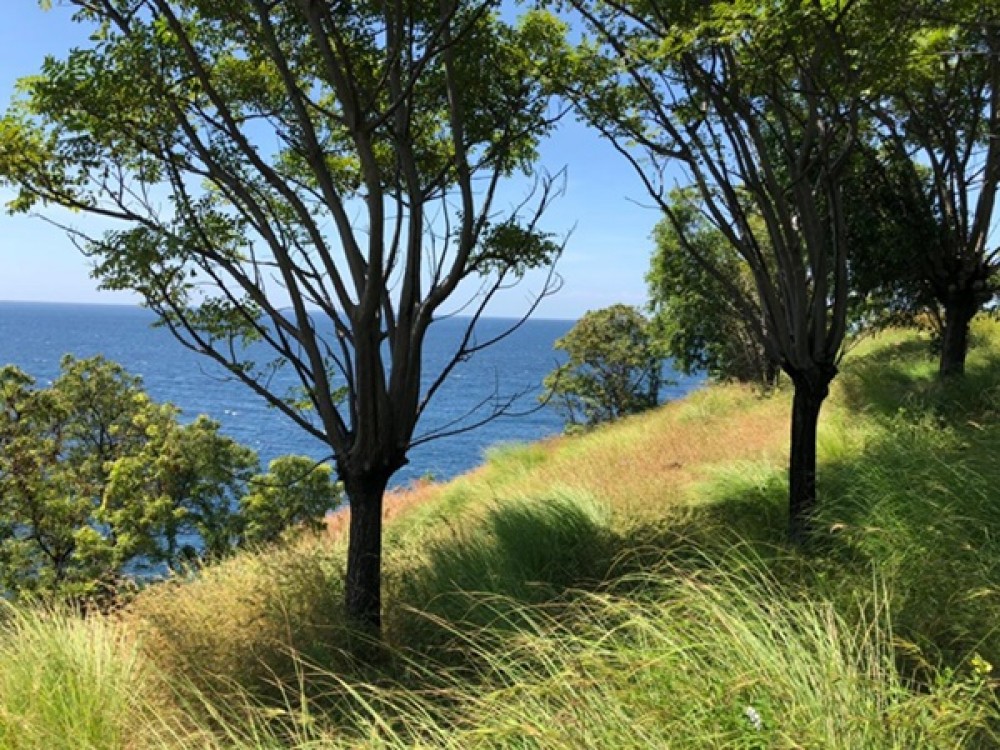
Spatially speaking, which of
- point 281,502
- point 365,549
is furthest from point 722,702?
point 281,502

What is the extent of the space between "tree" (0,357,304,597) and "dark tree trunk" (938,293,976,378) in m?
12.0

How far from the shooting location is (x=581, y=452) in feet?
34.9

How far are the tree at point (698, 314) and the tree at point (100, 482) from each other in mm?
12072

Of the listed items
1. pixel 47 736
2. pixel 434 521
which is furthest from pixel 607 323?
pixel 47 736

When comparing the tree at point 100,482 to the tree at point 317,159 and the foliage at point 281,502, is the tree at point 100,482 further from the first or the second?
the tree at point 317,159

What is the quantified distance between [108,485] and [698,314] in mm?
17772

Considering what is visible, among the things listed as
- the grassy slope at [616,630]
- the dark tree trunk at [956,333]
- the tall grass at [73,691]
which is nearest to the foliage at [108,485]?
the grassy slope at [616,630]

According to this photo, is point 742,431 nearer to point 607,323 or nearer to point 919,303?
point 919,303

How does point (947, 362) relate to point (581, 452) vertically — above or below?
above

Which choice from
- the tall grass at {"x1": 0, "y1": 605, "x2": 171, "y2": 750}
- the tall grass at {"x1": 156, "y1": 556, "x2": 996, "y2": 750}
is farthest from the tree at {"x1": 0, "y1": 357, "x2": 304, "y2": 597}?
the tall grass at {"x1": 156, "y1": 556, "x2": 996, "y2": 750}

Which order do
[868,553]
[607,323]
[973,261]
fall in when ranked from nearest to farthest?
[868,553] → [973,261] → [607,323]

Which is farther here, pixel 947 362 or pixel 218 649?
pixel 947 362

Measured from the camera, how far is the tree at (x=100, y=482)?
1428 cm

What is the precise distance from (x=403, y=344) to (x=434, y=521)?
3.35m
